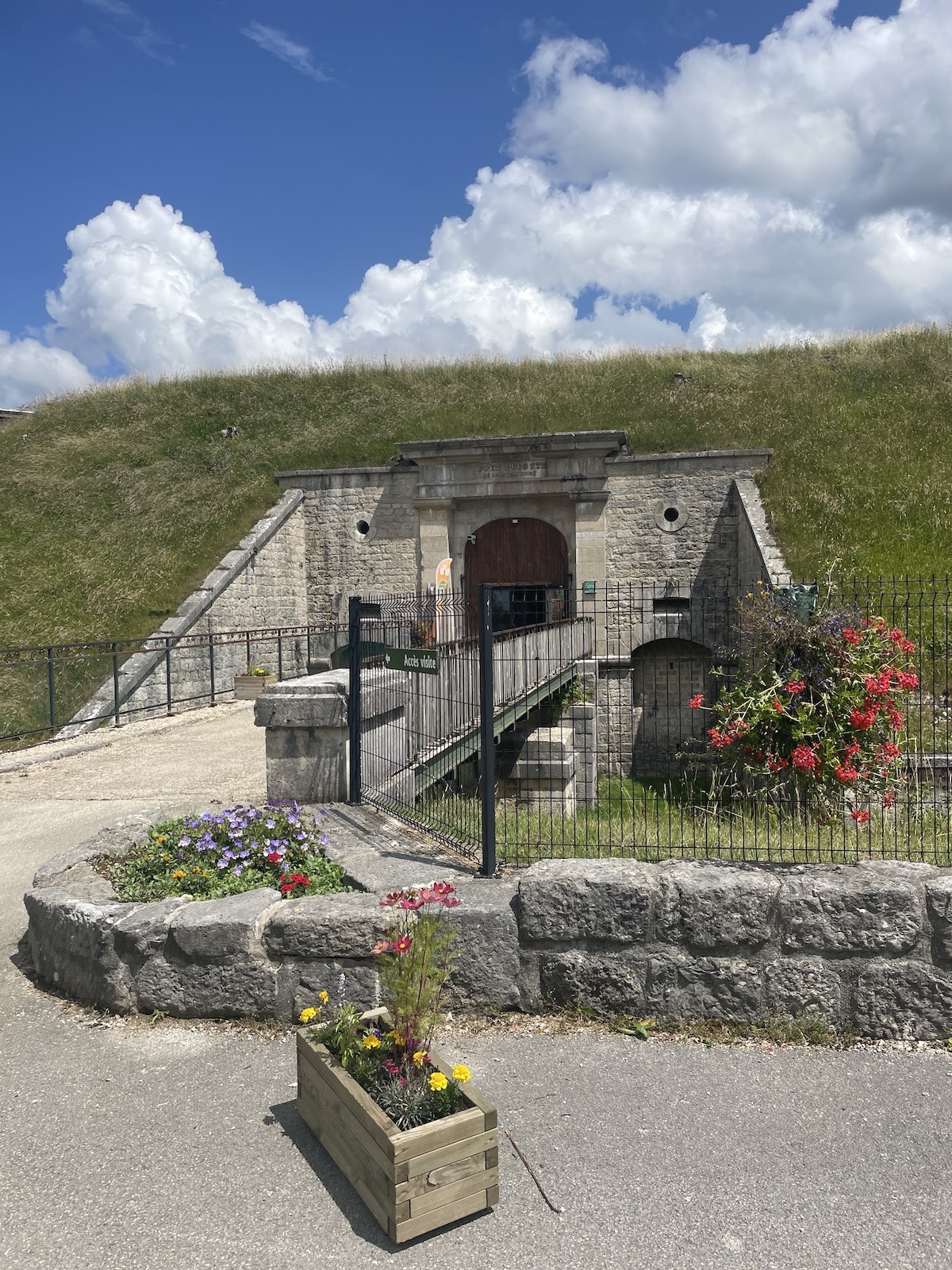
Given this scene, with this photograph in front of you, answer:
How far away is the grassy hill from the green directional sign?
10.1 m

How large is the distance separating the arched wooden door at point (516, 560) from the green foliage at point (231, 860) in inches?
490

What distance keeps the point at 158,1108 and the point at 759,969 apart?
2.63 meters

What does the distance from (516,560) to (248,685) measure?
6.26m

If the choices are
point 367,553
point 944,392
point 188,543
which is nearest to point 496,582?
point 367,553

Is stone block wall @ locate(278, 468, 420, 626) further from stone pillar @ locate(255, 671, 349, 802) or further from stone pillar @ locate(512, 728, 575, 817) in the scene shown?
stone pillar @ locate(255, 671, 349, 802)

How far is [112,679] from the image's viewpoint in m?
13.1

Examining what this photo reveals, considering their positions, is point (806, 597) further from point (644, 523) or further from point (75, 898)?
point (644, 523)

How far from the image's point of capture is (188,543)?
1694cm

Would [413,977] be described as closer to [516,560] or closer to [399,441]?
[516,560]

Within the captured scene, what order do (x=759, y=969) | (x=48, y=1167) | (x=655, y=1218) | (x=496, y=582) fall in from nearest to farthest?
(x=655, y=1218), (x=48, y=1167), (x=759, y=969), (x=496, y=582)

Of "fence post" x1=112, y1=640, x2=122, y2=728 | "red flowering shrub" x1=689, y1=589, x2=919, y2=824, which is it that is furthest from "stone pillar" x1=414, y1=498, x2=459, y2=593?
"red flowering shrub" x1=689, y1=589, x2=919, y2=824

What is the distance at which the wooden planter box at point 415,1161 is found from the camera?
262 centimetres

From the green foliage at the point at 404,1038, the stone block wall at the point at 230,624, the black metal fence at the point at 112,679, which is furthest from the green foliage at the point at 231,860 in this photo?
the stone block wall at the point at 230,624

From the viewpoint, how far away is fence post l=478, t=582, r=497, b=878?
4.66 meters
